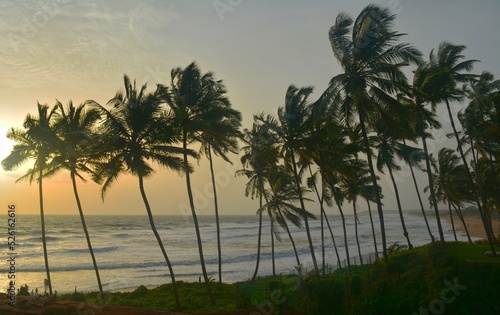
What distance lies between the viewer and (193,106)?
23.6m

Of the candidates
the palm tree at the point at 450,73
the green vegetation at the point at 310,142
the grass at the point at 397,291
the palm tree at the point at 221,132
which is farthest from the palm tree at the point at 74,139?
the palm tree at the point at 450,73

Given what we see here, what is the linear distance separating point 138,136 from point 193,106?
3.77 m

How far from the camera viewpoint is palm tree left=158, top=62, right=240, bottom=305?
2275 centimetres

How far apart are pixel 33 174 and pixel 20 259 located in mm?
39570

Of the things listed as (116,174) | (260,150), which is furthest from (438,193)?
(116,174)

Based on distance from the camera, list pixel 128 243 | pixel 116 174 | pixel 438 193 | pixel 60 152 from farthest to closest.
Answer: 1. pixel 128 243
2. pixel 438 193
3. pixel 60 152
4. pixel 116 174

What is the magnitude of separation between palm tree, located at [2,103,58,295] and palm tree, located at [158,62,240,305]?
8259 mm

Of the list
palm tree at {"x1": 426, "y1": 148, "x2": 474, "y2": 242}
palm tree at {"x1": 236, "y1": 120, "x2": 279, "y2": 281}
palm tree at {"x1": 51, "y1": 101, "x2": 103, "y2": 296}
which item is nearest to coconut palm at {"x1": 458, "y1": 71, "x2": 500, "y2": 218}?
palm tree at {"x1": 426, "y1": 148, "x2": 474, "y2": 242}

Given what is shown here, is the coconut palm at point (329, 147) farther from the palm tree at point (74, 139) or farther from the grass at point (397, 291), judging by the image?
the palm tree at point (74, 139)

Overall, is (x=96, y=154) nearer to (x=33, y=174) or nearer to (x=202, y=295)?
(x=33, y=174)

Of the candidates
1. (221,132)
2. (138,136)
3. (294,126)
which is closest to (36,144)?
(138,136)

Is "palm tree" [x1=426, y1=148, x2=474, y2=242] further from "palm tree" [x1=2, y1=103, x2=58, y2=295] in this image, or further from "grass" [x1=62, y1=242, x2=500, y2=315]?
"palm tree" [x1=2, y1=103, x2=58, y2=295]

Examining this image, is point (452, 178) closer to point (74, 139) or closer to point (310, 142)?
point (310, 142)

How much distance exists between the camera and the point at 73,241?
83062mm
